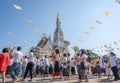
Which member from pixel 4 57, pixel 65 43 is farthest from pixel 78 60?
pixel 65 43

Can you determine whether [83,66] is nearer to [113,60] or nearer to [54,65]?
[54,65]

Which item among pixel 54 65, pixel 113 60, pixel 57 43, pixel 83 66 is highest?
pixel 57 43

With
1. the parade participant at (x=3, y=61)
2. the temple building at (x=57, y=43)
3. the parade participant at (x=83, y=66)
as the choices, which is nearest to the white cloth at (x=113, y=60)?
the parade participant at (x=83, y=66)

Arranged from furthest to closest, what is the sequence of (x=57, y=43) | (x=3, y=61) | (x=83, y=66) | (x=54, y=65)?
1. (x=57, y=43)
2. (x=54, y=65)
3. (x=83, y=66)
4. (x=3, y=61)

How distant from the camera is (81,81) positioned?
1360 cm

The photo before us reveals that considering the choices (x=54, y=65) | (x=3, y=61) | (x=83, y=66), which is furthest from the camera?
(x=54, y=65)

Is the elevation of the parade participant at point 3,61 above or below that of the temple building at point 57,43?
below

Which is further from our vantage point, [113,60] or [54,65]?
[54,65]

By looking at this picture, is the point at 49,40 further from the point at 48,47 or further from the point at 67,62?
the point at 67,62

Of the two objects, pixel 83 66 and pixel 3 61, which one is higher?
pixel 3 61

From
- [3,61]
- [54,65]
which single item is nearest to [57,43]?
[54,65]

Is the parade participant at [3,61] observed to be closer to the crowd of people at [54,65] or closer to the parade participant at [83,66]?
the crowd of people at [54,65]

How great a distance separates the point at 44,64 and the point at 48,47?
32.9 metres

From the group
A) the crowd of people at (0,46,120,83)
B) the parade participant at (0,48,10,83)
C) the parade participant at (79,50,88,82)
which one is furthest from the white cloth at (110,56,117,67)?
the parade participant at (0,48,10,83)
